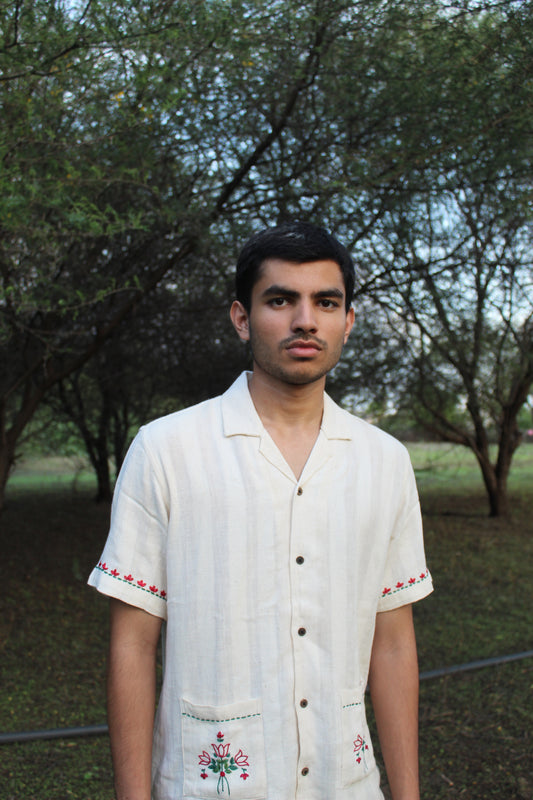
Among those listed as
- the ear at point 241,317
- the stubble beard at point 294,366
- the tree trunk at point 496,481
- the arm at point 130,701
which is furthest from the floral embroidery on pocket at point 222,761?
the tree trunk at point 496,481

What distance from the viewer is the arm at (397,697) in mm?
1486

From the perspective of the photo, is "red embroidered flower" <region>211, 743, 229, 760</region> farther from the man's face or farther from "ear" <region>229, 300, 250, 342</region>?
"ear" <region>229, 300, 250, 342</region>

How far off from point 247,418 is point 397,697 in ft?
2.10

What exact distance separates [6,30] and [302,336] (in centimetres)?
217

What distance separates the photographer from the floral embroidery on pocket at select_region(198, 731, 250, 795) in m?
1.35

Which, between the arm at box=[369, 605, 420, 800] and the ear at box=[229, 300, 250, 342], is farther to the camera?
the ear at box=[229, 300, 250, 342]

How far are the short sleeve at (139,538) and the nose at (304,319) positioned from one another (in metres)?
0.37

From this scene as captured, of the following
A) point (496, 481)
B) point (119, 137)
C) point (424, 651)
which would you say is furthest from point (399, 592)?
point (496, 481)

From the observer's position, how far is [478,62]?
3590 mm

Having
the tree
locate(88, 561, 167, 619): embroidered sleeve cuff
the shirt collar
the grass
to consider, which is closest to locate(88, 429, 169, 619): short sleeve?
locate(88, 561, 167, 619): embroidered sleeve cuff

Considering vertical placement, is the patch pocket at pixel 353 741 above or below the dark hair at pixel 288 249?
below

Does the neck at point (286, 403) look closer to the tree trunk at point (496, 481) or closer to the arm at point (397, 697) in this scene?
the arm at point (397, 697)

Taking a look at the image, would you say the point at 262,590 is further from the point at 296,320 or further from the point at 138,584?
the point at 296,320

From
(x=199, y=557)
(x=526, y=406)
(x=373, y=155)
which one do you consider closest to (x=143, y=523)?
(x=199, y=557)
